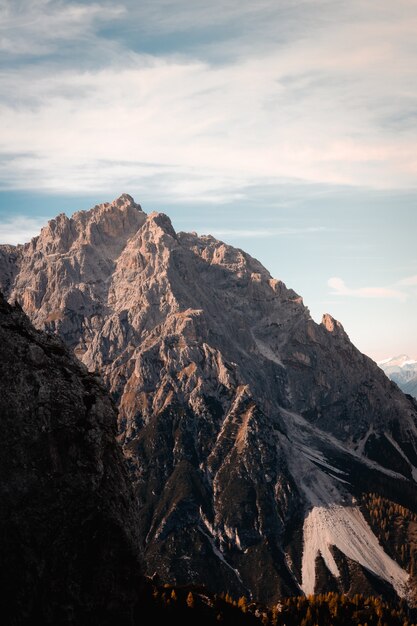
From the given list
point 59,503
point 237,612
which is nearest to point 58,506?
point 59,503

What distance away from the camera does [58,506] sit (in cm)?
7512

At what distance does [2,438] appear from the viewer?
75.6 m

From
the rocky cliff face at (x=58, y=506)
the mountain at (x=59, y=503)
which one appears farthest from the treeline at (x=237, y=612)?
the rocky cliff face at (x=58, y=506)

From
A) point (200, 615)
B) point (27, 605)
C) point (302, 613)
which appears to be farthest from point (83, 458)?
point (302, 613)

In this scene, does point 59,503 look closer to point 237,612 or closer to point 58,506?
point 58,506

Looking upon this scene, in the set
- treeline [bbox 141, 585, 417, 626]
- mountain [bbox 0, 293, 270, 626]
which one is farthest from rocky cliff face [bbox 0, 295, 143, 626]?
treeline [bbox 141, 585, 417, 626]

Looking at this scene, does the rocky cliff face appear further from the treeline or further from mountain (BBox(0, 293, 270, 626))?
the treeline

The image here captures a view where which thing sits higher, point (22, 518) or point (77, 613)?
point (22, 518)

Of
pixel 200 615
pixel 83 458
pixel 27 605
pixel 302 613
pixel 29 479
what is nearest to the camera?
pixel 27 605

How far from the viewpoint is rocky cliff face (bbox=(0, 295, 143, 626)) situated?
71250 millimetres

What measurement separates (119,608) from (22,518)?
17036 mm

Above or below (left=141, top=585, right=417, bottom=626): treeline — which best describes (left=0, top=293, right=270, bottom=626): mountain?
above

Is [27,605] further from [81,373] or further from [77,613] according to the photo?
[81,373]

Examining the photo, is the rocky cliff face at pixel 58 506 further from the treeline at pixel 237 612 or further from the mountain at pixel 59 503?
the treeline at pixel 237 612
